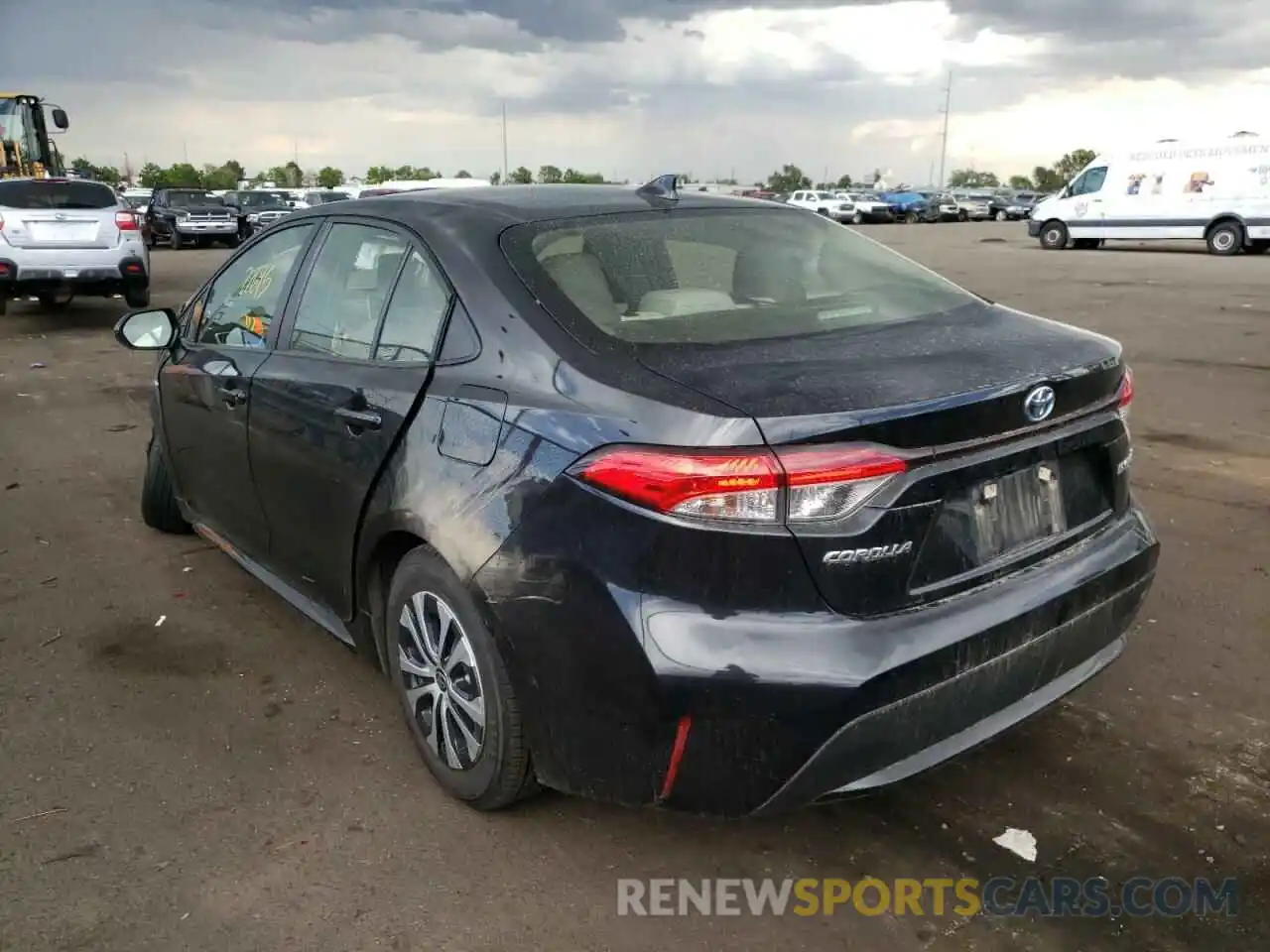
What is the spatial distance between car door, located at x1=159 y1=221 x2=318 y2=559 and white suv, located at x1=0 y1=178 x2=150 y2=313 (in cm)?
906

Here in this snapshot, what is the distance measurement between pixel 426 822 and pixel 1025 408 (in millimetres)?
1905

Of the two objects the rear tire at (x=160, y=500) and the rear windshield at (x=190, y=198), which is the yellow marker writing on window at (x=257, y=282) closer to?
the rear tire at (x=160, y=500)

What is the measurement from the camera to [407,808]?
2.92 meters

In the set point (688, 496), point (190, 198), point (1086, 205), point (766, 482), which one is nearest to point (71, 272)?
point (688, 496)

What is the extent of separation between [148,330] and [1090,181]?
26364 millimetres

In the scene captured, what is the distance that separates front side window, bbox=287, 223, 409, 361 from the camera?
3.16 meters

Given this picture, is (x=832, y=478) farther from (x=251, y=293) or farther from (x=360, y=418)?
(x=251, y=293)

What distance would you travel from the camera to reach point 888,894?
2576mm

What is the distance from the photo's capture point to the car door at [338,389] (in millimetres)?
2936

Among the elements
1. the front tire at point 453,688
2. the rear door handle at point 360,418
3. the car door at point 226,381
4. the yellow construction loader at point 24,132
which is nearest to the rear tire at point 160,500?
the car door at point 226,381

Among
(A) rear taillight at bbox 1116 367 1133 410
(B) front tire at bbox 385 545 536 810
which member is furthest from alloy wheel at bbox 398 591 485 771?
(A) rear taillight at bbox 1116 367 1133 410

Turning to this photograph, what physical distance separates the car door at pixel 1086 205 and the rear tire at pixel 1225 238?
244cm

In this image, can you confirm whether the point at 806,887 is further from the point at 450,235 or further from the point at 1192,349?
the point at 1192,349

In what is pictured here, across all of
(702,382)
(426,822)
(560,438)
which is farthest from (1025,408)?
(426,822)
